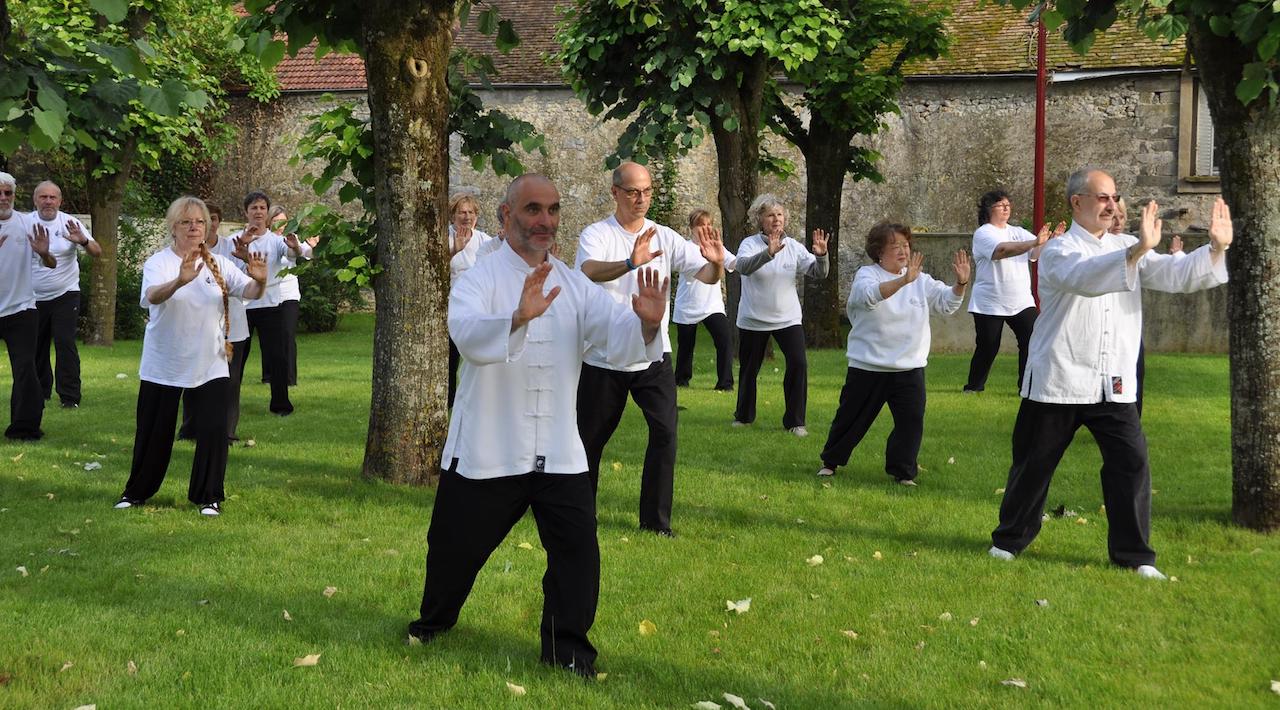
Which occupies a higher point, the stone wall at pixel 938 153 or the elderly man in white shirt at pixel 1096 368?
the stone wall at pixel 938 153

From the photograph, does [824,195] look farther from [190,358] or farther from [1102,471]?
[1102,471]

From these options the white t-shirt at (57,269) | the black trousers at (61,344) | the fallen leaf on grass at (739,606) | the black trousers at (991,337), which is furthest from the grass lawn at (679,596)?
the black trousers at (991,337)

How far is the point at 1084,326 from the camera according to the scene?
7.17 m

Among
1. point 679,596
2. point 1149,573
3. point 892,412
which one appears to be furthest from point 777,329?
point 679,596

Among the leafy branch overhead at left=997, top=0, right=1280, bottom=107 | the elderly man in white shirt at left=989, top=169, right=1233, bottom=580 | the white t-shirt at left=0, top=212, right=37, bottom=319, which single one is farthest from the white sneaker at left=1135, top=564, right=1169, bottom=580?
the white t-shirt at left=0, top=212, right=37, bottom=319

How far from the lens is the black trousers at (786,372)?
12523mm

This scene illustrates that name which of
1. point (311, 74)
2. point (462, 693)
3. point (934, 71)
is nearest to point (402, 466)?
point (462, 693)

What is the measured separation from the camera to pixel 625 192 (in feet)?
27.2

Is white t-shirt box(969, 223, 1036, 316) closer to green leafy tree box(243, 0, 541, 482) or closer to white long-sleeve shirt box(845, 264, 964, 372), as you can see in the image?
white long-sleeve shirt box(845, 264, 964, 372)

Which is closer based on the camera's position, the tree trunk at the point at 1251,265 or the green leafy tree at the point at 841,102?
the tree trunk at the point at 1251,265

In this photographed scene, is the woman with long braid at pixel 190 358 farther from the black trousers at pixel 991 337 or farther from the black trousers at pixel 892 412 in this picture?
the black trousers at pixel 991 337

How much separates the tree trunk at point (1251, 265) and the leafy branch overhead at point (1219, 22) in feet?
0.47

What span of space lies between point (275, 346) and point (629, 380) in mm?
6849

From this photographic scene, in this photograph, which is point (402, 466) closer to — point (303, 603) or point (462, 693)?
point (303, 603)
